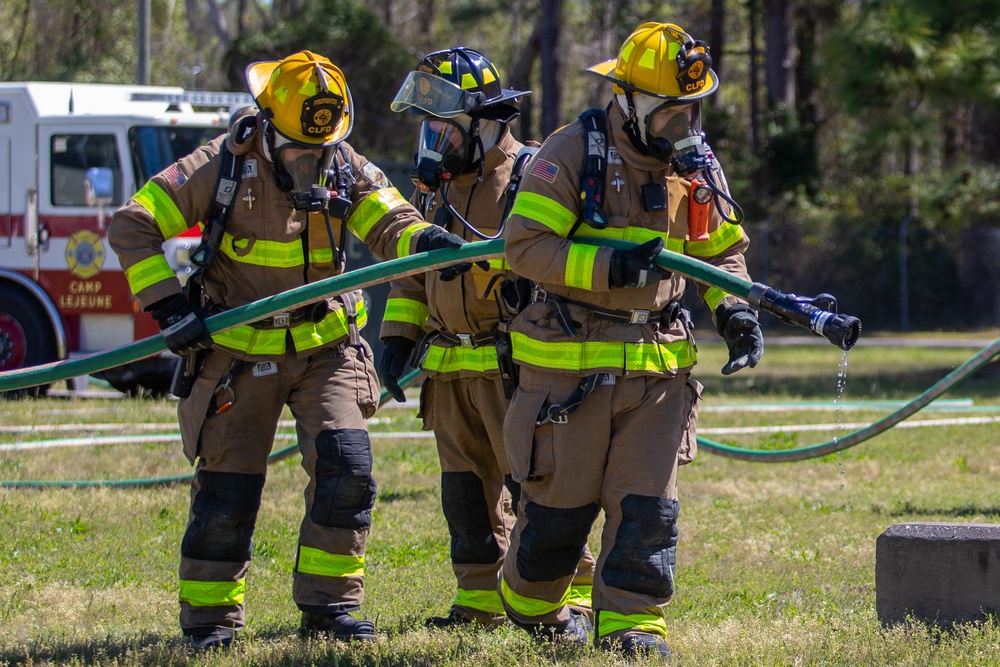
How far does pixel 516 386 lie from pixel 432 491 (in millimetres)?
3449

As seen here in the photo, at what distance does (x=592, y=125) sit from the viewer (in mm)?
4312

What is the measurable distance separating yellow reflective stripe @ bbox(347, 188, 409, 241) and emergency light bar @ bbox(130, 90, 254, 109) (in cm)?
739

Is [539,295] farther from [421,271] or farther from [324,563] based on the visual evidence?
[324,563]

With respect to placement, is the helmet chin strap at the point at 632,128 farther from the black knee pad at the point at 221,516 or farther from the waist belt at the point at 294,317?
the black knee pad at the point at 221,516

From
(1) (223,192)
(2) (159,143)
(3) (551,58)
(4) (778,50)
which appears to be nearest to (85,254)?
(2) (159,143)

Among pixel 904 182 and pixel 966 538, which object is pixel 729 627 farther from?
pixel 904 182

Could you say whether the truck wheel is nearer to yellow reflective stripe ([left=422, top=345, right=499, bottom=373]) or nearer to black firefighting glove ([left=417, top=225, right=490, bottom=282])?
yellow reflective stripe ([left=422, top=345, right=499, bottom=373])

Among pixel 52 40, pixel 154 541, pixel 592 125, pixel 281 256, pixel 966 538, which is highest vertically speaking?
pixel 52 40

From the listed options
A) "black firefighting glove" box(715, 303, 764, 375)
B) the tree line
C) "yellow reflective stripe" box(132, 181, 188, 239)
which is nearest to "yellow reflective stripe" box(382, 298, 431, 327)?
"yellow reflective stripe" box(132, 181, 188, 239)

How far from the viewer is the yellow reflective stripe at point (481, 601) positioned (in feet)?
16.4

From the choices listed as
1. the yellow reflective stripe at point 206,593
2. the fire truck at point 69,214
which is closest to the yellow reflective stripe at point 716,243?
the yellow reflective stripe at point 206,593

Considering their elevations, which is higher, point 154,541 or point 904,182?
point 904,182

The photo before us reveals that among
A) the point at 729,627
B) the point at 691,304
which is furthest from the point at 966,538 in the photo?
the point at 691,304

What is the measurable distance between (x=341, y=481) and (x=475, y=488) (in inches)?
24.9
